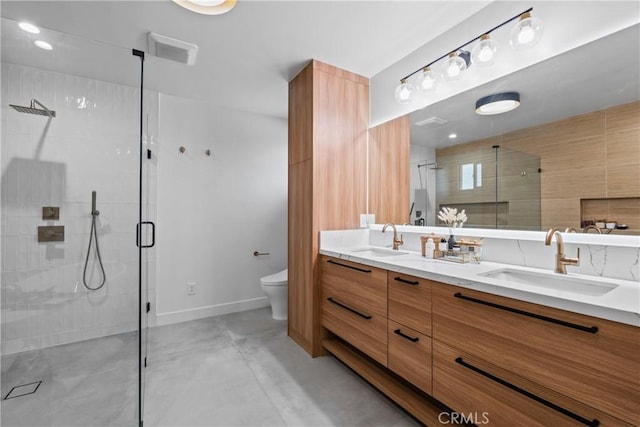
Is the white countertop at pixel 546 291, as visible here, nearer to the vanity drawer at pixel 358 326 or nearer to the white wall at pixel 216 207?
the vanity drawer at pixel 358 326

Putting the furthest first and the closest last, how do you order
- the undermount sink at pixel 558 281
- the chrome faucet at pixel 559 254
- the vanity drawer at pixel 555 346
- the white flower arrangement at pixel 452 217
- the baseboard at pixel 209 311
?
the baseboard at pixel 209 311 → the white flower arrangement at pixel 452 217 → the chrome faucet at pixel 559 254 → the undermount sink at pixel 558 281 → the vanity drawer at pixel 555 346

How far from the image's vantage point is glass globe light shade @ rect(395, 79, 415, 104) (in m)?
2.23

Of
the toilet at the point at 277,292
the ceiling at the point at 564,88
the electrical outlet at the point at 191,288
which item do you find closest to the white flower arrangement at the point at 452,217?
the ceiling at the point at 564,88

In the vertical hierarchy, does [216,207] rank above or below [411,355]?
above

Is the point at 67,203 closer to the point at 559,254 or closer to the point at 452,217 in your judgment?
the point at 452,217

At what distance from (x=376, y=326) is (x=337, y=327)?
0.44 metres

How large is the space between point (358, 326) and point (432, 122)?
5.25 feet

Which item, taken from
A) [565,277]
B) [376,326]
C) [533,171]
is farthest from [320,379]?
[533,171]

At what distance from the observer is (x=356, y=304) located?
6.22 feet

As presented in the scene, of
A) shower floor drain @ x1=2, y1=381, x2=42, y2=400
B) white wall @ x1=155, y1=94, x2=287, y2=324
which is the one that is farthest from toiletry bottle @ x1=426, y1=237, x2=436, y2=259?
shower floor drain @ x1=2, y1=381, x2=42, y2=400

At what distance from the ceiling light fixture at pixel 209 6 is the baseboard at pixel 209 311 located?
2.78 metres

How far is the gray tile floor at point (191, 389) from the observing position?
61.0 inches

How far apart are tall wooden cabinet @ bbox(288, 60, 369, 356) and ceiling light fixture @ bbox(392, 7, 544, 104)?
484 millimetres

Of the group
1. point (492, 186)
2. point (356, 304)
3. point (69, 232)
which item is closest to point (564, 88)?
point (492, 186)
